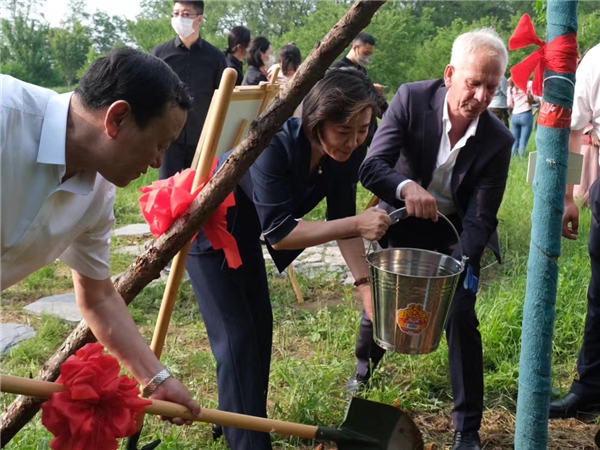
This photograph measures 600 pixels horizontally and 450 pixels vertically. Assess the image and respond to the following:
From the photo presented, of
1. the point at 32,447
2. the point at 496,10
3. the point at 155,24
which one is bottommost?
the point at 32,447

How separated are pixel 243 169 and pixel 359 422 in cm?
116

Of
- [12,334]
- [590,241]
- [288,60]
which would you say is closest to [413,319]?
[590,241]

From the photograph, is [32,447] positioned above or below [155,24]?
below

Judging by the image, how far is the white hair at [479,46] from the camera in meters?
2.78

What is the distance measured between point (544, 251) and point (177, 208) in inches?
46.2

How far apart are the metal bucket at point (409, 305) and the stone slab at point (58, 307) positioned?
8.30 ft

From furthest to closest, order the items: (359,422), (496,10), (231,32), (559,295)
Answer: (496,10), (231,32), (559,295), (359,422)

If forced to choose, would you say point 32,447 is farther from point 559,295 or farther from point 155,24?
point 155,24

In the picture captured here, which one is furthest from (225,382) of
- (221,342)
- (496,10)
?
(496,10)

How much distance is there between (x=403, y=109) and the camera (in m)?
3.07

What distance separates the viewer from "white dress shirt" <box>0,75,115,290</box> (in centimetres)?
160

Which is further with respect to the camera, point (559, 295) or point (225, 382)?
point (559, 295)

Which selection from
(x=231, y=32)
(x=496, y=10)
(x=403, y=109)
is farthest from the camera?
(x=496, y=10)

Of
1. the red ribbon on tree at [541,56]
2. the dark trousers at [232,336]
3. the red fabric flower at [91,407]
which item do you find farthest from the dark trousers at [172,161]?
the red fabric flower at [91,407]
